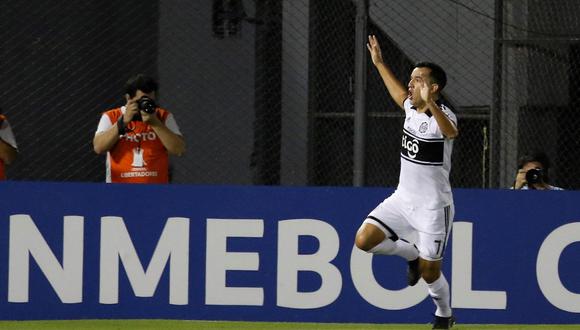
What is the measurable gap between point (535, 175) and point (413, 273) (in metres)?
1.56

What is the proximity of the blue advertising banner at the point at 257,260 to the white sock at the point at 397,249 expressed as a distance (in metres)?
0.79

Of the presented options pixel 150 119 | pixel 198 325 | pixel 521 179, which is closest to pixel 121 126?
pixel 150 119

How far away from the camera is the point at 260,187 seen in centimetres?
966

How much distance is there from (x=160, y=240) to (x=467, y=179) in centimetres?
274

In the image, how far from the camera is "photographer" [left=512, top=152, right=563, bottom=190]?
9789 millimetres

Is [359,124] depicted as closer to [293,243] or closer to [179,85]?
[293,243]

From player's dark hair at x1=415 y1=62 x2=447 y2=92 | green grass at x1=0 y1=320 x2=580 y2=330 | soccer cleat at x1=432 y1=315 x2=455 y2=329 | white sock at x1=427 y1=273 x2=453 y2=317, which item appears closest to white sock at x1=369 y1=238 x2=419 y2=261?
white sock at x1=427 y1=273 x2=453 y2=317

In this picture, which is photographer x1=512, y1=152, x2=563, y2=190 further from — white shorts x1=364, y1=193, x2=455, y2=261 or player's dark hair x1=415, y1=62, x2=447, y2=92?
player's dark hair x1=415, y1=62, x2=447, y2=92

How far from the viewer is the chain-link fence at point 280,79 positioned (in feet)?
35.1

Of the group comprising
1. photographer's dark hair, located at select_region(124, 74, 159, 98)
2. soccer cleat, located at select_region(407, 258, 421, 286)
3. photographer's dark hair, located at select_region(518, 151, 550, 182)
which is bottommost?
soccer cleat, located at select_region(407, 258, 421, 286)

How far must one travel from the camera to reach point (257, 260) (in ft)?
31.5

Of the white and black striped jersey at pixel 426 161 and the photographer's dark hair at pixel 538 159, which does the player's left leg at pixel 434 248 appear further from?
the photographer's dark hair at pixel 538 159

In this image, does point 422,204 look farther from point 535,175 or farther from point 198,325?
point 198,325

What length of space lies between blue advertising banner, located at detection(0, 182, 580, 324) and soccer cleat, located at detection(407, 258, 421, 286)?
773 millimetres
